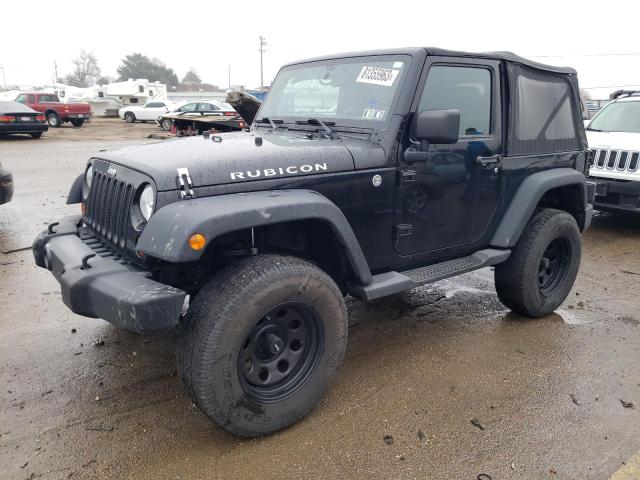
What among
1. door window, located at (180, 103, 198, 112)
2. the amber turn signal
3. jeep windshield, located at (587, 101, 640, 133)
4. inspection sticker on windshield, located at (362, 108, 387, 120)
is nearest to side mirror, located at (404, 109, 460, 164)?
inspection sticker on windshield, located at (362, 108, 387, 120)

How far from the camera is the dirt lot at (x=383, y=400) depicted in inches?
99.7

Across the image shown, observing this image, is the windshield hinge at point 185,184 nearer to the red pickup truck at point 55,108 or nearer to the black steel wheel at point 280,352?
the black steel wheel at point 280,352

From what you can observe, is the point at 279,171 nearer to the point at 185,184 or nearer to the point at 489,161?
the point at 185,184

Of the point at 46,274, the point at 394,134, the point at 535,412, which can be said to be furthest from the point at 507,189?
the point at 46,274

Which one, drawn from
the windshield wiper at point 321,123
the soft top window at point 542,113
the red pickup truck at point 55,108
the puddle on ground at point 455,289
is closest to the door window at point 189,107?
the red pickup truck at point 55,108

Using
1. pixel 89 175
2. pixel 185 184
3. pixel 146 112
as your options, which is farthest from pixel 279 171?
pixel 146 112

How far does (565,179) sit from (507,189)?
24.2 inches

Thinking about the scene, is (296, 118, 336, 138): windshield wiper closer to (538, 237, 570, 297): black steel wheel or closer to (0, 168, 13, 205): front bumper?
(538, 237, 570, 297): black steel wheel

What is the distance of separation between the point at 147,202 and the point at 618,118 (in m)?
8.02

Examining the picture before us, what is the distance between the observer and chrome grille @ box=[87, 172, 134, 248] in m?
2.75

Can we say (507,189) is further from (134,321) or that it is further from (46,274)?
(46,274)

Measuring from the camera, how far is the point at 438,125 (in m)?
2.95

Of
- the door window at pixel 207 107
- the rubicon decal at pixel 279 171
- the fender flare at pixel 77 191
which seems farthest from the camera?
the door window at pixel 207 107

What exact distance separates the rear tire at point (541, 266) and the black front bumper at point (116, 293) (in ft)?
8.79
